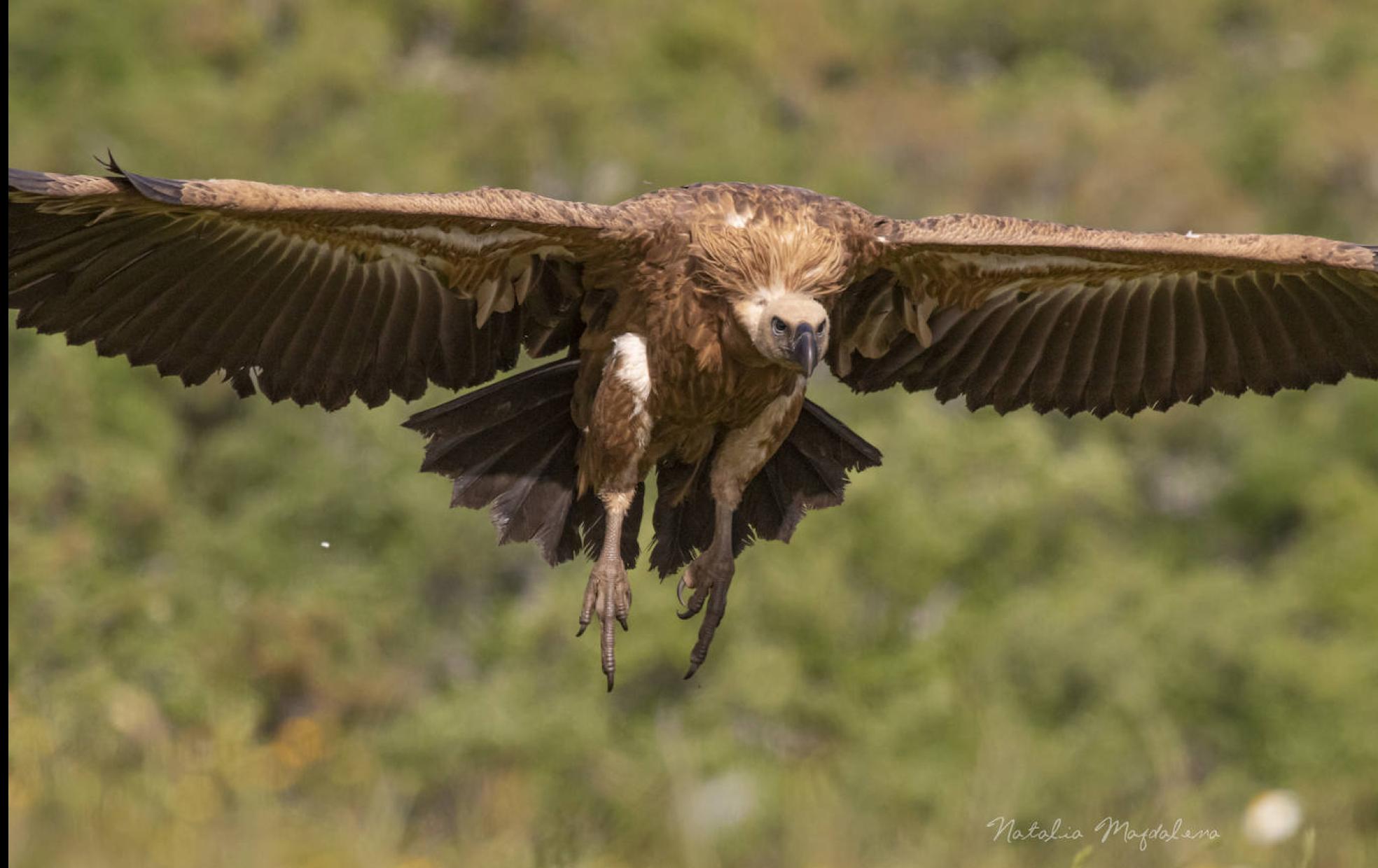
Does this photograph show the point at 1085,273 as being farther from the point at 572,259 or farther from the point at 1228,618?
the point at 1228,618

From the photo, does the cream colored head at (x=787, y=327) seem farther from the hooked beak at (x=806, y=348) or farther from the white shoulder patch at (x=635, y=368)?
the white shoulder patch at (x=635, y=368)

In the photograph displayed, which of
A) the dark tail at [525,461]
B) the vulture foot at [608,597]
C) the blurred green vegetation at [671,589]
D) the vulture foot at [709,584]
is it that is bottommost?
the vulture foot at [608,597]

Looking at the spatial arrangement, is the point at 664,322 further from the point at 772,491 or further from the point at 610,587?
the point at 772,491

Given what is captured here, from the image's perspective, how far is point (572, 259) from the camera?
282 inches

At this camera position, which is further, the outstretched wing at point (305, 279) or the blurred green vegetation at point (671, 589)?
the blurred green vegetation at point (671, 589)

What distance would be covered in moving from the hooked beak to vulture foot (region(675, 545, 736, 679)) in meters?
0.99

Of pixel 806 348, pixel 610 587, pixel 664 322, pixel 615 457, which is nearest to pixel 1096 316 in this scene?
pixel 806 348

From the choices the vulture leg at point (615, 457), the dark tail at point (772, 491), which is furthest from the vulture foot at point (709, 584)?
the vulture leg at point (615, 457)

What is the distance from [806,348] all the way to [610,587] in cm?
108

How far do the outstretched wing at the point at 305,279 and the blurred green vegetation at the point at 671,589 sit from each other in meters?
1.29

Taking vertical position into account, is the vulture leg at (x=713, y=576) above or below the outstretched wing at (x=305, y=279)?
below

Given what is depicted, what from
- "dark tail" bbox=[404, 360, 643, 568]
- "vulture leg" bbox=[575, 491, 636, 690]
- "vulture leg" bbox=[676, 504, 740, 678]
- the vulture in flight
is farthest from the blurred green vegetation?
the vulture in flight

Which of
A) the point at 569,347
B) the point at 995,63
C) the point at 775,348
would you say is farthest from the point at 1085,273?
the point at 995,63

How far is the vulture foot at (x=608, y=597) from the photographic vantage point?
7.09 m
